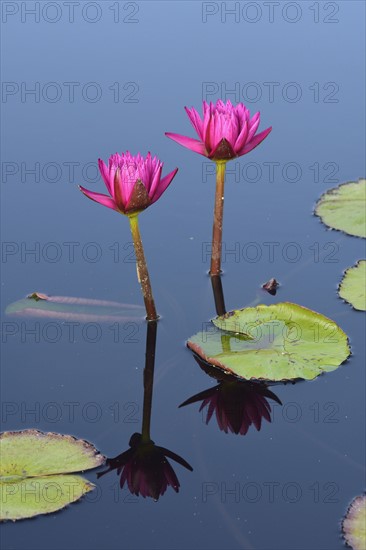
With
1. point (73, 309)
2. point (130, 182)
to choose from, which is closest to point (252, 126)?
point (130, 182)

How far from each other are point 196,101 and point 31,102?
81 centimetres

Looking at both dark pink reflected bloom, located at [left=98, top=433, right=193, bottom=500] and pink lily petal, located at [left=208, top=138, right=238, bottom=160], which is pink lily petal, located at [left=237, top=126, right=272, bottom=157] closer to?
pink lily petal, located at [left=208, top=138, right=238, bottom=160]

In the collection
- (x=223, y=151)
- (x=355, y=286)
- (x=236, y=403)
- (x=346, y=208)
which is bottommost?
(x=236, y=403)

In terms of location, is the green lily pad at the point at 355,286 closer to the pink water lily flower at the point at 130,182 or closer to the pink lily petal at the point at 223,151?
the pink lily petal at the point at 223,151

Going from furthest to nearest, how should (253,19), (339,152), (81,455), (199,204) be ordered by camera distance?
(253,19), (339,152), (199,204), (81,455)

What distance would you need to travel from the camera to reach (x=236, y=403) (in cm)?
265

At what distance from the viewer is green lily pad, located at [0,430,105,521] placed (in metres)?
2.23

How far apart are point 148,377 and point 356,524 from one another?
0.83 m

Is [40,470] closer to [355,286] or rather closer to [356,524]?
[356,524]

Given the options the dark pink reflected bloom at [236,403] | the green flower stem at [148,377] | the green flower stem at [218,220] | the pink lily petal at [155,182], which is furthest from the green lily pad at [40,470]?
the green flower stem at [218,220]

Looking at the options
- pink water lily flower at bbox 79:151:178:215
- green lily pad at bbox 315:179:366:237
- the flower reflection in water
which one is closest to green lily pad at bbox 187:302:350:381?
the flower reflection in water

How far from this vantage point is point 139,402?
266cm

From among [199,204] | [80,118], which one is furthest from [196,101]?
[199,204]

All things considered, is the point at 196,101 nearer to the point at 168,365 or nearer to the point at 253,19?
the point at 253,19
